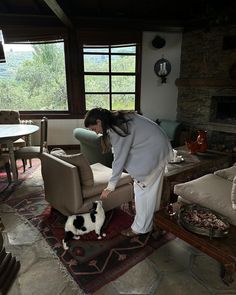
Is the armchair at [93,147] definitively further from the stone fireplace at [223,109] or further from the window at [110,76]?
the stone fireplace at [223,109]

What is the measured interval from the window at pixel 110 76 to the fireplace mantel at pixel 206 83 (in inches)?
38.8

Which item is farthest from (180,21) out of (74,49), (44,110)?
(44,110)

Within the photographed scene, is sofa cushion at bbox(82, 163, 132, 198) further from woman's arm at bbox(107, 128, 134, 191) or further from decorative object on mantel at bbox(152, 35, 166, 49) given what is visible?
decorative object on mantel at bbox(152, 35, 166, 49)

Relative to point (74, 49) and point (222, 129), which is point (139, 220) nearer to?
point (222, 129)

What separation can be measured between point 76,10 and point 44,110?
2055 mm

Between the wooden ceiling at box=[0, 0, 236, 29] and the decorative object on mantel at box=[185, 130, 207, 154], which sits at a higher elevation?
the wooden ceiling at box=[0, 0, 236, 29]

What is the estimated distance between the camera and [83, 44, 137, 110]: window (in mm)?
4746

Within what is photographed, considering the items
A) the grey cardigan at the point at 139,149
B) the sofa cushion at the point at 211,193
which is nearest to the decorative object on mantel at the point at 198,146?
the sofa cushion at the point at 211,193

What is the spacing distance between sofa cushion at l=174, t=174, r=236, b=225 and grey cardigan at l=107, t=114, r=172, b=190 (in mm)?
497

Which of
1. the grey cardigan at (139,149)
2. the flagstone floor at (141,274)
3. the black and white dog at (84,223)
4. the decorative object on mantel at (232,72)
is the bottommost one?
the flagstone floor at (141,274)

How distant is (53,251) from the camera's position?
77.7 inches

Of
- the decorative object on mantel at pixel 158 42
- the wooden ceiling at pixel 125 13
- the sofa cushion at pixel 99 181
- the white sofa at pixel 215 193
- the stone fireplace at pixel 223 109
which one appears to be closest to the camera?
the white sofa at pixel 215 193

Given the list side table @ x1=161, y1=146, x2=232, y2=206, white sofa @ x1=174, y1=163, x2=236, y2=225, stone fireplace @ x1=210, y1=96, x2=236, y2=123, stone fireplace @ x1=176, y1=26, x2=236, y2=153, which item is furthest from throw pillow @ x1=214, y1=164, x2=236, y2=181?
stone fireplace @ x1=210, y1=96, x2=236, y2=123

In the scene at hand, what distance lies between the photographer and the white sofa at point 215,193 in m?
1.89
